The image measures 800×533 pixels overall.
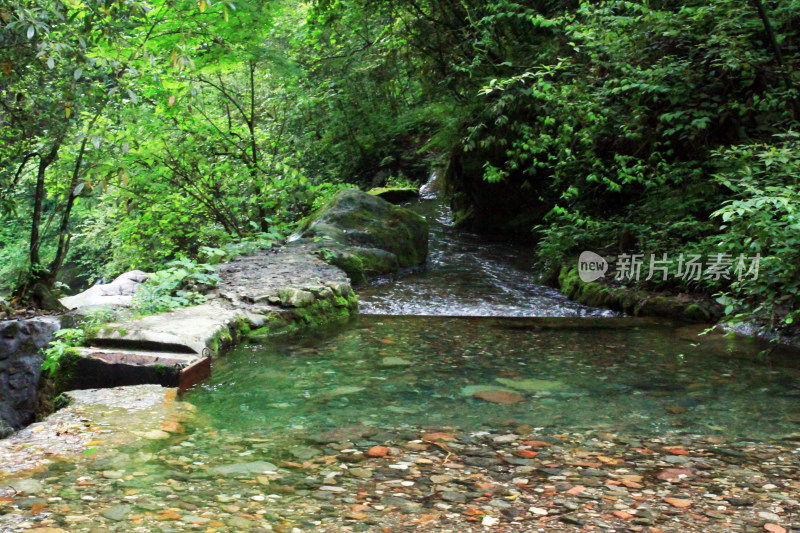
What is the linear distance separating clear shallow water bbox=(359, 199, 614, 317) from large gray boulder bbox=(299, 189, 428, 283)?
321mm

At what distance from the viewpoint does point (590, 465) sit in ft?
9.74

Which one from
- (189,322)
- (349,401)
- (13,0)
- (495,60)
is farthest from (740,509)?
(495,60)

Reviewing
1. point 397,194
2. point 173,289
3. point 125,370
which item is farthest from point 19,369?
point 397,194

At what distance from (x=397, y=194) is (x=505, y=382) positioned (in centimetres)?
1345

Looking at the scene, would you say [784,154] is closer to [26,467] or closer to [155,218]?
[26,467]

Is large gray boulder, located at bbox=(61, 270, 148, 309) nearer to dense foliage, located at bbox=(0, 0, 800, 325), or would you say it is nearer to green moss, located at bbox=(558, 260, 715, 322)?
dense foliage, located at bbox=(0, 0, 800, 325)

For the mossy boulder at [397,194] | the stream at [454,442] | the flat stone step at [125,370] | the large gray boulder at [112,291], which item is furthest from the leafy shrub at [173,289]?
the mossy boulder at [397,194]

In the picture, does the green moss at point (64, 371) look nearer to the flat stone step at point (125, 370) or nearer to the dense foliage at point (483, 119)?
the flat stone step at point (125, 370)

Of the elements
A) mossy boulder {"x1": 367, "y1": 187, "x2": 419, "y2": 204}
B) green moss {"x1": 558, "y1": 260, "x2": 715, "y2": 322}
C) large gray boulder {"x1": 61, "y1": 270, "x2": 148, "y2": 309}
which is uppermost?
mossy boulder {"x1": 367, "y1": 187, "x2": 419, "y2": 204}

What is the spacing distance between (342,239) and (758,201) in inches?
270

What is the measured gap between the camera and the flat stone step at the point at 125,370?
408 centimetres

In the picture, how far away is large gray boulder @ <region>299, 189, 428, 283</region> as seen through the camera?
955cm

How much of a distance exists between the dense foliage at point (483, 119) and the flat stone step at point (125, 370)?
1.35m

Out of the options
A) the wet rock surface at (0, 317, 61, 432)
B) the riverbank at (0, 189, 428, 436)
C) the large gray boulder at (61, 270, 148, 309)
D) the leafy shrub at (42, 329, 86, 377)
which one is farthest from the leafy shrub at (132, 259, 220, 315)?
the large gray boulder at (61, 270, 148, 309)
